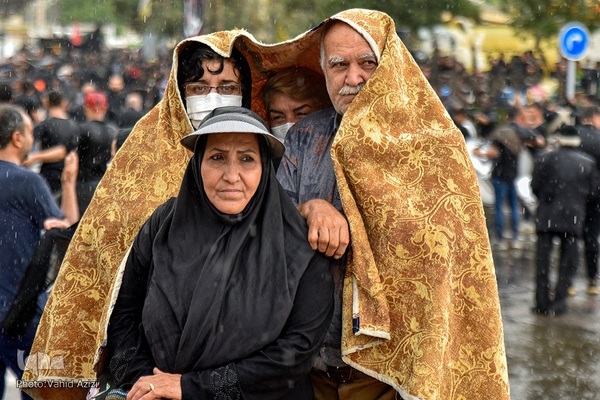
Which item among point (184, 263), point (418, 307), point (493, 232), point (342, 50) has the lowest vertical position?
point (493, 232)

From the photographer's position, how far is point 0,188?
4727 mm

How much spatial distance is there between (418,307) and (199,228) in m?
0.71

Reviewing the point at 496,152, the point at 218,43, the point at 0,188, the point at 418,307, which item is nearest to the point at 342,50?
the point at 218,43

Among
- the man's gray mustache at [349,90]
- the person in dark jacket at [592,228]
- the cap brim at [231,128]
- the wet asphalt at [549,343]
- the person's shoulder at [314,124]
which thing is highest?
the man's gray mustache at [349,90]

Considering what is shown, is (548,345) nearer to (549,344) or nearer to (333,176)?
(549,344)

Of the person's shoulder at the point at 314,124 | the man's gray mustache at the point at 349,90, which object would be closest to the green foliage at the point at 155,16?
the person's shoulder at the point at 314,124

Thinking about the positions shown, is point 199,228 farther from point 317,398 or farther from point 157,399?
point 317,398

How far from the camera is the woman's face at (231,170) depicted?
271 cm

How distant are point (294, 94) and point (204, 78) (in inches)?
14.3

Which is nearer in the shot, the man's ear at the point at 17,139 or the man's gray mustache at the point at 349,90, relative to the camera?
the man's gray mustache at the point at 349,90

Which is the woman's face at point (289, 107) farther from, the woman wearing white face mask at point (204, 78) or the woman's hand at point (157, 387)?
the woman's hand at point (157, 387)

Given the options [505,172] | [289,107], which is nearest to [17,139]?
[289,107]

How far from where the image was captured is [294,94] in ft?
11.9

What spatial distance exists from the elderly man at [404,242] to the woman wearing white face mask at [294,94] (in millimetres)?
607
